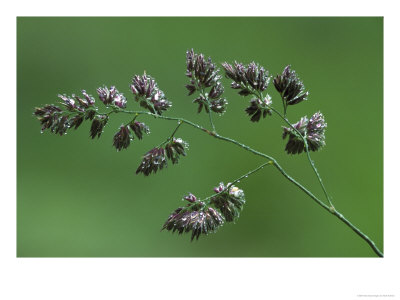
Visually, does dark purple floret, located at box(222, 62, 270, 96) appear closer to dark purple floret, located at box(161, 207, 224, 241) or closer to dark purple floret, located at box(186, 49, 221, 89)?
dark purple floret, located at box(186, 49, 221, 89)

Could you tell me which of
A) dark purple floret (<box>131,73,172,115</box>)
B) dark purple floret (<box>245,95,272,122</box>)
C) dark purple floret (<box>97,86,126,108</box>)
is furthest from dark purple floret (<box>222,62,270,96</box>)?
dark purple floret (<box>97,86,126,108</box>)

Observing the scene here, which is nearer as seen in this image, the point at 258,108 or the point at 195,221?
the point at 195,221

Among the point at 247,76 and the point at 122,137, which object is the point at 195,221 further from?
the point at 247,76

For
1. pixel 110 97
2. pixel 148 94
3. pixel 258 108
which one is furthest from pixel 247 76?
pixel 110 97

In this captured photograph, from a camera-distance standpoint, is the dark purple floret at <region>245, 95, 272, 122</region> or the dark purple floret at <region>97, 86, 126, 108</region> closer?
the dark purple floret at <region>97, 86, 126, 108</region>

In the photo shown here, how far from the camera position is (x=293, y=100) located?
1235mm

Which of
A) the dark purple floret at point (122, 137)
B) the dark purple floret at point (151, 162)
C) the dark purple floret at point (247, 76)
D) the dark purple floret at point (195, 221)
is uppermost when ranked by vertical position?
the dark purple floret at point (247, 76)

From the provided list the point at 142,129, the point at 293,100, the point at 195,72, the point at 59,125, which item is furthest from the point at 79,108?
the point at 293,100

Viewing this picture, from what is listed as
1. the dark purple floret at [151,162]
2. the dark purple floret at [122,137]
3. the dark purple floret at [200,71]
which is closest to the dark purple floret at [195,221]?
the dark purple floret at [151,162]

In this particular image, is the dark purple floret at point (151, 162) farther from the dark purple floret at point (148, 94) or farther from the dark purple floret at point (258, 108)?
the dark purple floret at point (258, 108)

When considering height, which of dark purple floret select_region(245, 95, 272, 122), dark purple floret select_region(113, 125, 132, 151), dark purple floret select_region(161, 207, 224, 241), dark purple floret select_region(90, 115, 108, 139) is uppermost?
dark purple floret select_region(245, 95, 272, 122)

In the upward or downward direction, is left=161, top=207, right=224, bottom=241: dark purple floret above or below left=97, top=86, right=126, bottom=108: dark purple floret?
below

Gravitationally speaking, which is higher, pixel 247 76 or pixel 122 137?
pixel 247 76

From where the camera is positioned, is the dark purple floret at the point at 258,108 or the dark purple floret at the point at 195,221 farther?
the dark purple floret at the point at 258,108
